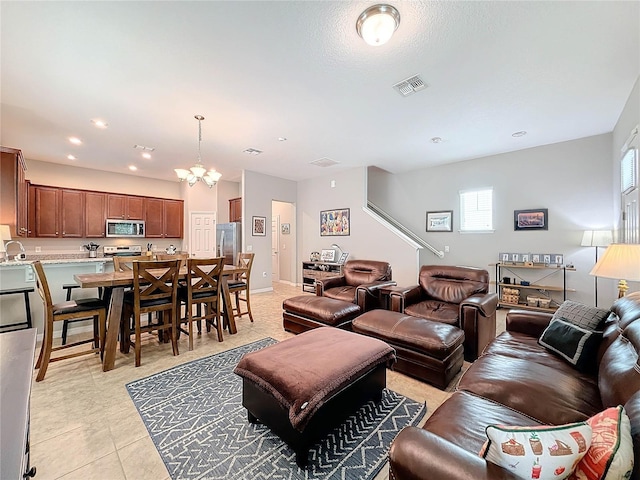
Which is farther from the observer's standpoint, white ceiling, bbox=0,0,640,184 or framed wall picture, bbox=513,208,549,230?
framed wall picture, bbox=513,208,549,230

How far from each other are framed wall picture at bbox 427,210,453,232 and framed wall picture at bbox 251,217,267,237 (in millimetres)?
4039

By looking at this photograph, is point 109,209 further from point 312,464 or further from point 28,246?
point 312,464

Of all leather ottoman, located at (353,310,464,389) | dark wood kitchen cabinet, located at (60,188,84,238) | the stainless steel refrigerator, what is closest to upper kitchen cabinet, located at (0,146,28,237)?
dark wood kitchen cabinet, located at (60,188,84,238)

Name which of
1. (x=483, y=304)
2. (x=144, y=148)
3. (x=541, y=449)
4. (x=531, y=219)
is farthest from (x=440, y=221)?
(x=144, y=148)

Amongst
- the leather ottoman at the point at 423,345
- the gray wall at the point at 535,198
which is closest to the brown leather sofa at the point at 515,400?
the leather ottoman at the point at 423,345

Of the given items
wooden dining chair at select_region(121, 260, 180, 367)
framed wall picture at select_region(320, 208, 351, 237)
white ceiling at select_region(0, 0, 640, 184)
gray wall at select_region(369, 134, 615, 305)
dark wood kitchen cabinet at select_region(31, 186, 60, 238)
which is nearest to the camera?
white ceiling at select_region(0, 0, 640, 184)

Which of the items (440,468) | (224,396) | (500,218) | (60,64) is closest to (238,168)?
(60,64)

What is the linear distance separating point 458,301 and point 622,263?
1575mm

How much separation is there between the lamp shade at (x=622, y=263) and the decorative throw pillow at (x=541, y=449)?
1865 millimetres

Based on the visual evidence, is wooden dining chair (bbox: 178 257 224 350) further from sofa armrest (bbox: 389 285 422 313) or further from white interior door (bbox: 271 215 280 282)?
white interior door (bbox: 271 215 280 282)

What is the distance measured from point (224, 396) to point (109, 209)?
6295 millimetres

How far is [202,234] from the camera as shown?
745cm

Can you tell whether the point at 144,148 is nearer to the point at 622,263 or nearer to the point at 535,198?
the point at 622,263

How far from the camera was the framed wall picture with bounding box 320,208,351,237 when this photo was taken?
259 inches
